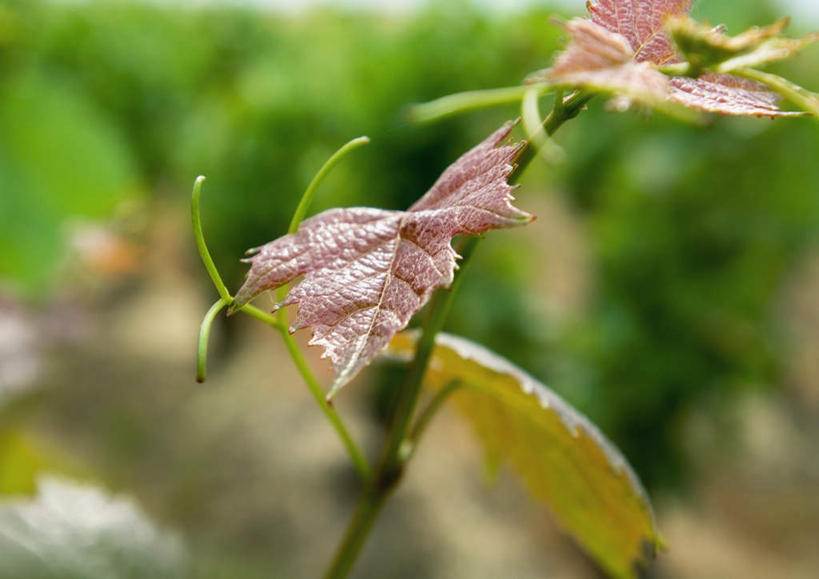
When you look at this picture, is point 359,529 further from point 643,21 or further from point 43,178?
point 43,178

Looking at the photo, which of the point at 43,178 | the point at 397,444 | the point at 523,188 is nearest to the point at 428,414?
the point at 397,444

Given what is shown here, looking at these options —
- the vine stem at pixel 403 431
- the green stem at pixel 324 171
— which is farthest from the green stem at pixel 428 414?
the green stem at pixel 324 171

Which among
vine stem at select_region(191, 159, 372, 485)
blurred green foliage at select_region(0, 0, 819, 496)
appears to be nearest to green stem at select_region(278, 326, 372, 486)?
vine stem at select_region(191, 159, 372, 485)

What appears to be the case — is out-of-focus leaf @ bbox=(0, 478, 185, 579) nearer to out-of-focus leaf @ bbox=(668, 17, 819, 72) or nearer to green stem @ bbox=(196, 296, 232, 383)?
green stem @ bbox=(196, 296, 232, 383)

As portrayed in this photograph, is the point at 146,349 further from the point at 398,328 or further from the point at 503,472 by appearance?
the point at 398,328

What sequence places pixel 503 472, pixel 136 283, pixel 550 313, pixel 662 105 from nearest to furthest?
pixel 662 105 < pixel 503 472 < pixel 550 313 < pixel 136 283

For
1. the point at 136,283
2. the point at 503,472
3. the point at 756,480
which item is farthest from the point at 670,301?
the point at 136,283
